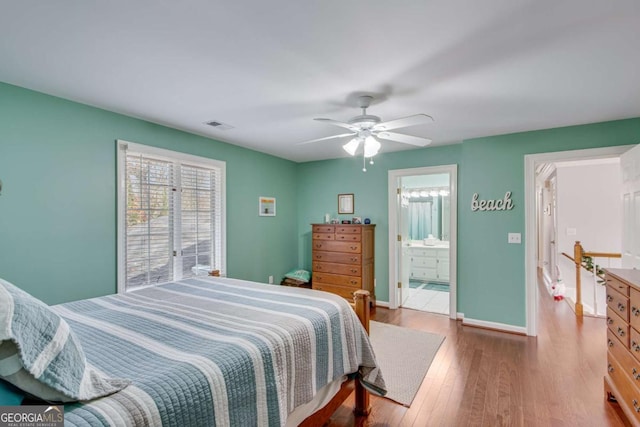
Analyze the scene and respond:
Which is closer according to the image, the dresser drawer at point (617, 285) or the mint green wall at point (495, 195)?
the dresser drawer at point (617, 285)

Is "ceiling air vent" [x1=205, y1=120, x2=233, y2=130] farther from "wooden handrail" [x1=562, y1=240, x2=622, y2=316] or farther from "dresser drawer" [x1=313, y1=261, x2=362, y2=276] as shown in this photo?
"wooden handrail" [x1=562, y1=240, x2=622, y2=316]

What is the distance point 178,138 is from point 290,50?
2224 millimetres

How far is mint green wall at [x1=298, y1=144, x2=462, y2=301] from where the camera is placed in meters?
4.39

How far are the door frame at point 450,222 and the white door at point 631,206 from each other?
1.61 metres

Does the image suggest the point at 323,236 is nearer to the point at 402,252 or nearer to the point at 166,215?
the point at 402,252

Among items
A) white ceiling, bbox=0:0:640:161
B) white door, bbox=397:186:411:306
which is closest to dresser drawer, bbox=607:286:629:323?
white ceiling, bbox=0:0:640:161

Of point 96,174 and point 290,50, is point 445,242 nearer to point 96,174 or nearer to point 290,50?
point 290,50

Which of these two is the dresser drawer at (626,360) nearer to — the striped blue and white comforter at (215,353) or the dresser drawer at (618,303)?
the dresser drawer at (618,303)

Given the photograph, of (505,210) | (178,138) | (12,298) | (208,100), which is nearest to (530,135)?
(505,210)

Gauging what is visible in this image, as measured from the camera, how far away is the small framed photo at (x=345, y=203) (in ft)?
16.1

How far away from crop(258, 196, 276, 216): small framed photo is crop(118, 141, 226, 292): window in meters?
0.74

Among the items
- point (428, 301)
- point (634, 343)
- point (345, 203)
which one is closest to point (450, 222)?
point (428, 301)

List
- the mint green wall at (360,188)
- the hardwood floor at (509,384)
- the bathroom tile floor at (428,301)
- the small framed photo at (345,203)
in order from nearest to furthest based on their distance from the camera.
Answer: the hardwood floor at (509,384) < the mint green wall at (360,188) < the bathroom tile floor at (428,301) < the small framed photo at (345,203)

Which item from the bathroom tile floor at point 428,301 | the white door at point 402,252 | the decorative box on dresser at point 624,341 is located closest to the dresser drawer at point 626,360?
the decorative box on dresser at point 624,341
